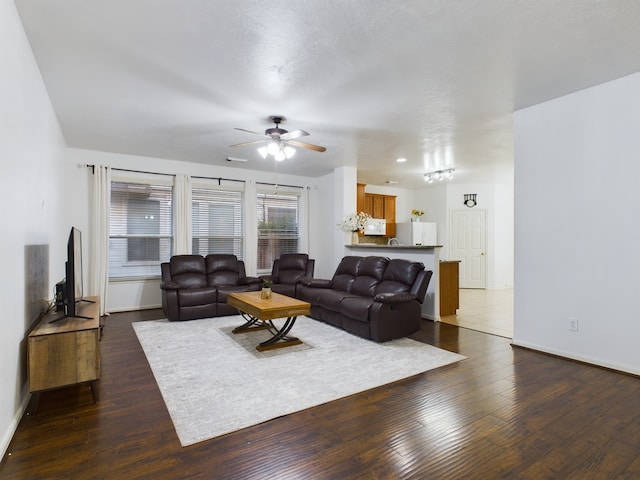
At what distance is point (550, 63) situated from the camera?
288 cm

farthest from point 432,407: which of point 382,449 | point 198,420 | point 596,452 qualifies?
point 198,420

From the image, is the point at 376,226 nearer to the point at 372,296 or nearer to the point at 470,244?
the point at 470,244

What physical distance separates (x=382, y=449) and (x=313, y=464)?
432 millimetres

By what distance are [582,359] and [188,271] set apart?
547 cm

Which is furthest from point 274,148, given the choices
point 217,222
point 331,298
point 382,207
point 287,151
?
point 382,207

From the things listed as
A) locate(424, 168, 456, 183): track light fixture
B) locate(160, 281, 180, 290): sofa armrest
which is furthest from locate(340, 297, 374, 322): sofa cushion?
locate(424, 168, 456, 183): track light fixture

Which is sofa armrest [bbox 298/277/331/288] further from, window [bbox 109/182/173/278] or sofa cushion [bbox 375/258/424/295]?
window [bbox 109/182/173/278]

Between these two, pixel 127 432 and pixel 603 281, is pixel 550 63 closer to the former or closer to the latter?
pixel 603 281

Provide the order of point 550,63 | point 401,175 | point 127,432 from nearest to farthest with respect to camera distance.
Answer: point 127,432
point 550,63
point 401,175

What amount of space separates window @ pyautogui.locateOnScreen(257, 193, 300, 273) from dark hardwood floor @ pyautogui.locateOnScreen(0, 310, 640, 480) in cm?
437

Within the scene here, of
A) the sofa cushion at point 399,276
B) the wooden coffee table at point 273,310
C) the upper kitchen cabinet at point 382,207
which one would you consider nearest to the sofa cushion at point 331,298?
the sofa cushion at point 399,276

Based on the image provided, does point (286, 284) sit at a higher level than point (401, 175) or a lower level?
lower

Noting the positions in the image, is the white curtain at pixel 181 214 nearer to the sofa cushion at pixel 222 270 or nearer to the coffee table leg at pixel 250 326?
the sofa cushion at pixel 222 270

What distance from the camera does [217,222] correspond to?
267 inches
